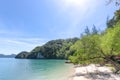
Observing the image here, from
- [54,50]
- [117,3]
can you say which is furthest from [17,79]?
[54,50]

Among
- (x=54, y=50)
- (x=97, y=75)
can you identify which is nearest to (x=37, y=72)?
(x=97, y=75)

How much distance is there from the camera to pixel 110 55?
22.4m

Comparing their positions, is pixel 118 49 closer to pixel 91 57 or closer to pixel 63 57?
pixel 91 57

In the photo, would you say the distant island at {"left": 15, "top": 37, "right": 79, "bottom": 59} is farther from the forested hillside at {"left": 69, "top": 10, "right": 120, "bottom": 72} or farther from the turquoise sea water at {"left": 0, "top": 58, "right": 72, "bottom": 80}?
the forested hillside at {"left": 69, "top": 10, "right": 120, "bottom": 72}

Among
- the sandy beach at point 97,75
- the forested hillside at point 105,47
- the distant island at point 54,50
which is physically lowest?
the sandy beach at point 97,75

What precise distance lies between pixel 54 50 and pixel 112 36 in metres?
125

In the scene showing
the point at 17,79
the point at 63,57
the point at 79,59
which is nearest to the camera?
the point at 79,59

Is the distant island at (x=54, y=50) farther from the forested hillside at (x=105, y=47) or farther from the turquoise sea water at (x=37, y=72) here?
the forested hillside at (x=105, y=47)

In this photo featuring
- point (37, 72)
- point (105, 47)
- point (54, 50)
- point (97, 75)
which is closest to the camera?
point (105, 47)

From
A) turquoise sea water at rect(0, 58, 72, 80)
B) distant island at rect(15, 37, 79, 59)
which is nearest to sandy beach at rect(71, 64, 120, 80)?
turquoise sea water at rect(0, 58, 72, 80)

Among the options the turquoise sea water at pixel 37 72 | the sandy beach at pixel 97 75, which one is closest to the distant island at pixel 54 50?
the turquoise sea water at pixel 37 72

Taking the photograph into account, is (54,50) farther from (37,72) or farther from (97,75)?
(97,75)

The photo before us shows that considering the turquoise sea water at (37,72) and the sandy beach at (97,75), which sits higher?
the turquoise sea water at (37,72)

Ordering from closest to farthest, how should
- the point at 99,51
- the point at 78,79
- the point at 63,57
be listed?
the point at 99,51 → the point at 78,79 → the point at 63,57
